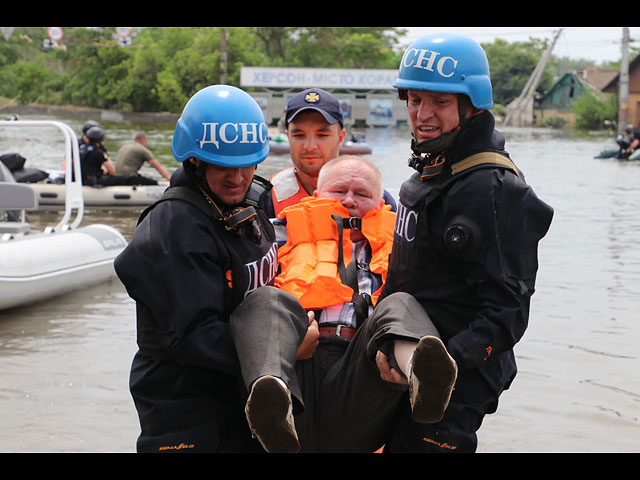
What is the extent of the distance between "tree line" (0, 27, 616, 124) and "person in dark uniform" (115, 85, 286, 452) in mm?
63028

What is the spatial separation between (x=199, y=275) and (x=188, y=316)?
4.8 inches

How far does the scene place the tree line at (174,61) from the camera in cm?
6806

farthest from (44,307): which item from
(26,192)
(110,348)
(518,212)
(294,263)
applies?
(518,212)

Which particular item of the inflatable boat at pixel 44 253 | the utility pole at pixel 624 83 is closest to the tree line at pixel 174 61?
the utility pole at pixel 624 83

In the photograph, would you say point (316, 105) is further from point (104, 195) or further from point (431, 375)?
point (104, 195)

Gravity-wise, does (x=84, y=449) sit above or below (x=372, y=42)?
below

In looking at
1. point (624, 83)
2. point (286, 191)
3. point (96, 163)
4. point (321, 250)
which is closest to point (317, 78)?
point (624, 83)

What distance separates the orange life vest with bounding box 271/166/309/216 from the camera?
13.1 feet

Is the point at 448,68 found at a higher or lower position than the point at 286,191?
higher

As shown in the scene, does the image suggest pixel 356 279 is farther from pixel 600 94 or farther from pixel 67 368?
pixel 600 94

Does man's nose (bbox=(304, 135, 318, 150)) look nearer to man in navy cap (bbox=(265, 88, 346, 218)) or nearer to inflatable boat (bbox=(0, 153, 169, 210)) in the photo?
man in navy cap (bbox=(265, 88, 346, 218))

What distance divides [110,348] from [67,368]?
54cm

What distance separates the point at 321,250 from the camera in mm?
3289

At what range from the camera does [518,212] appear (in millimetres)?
2703
